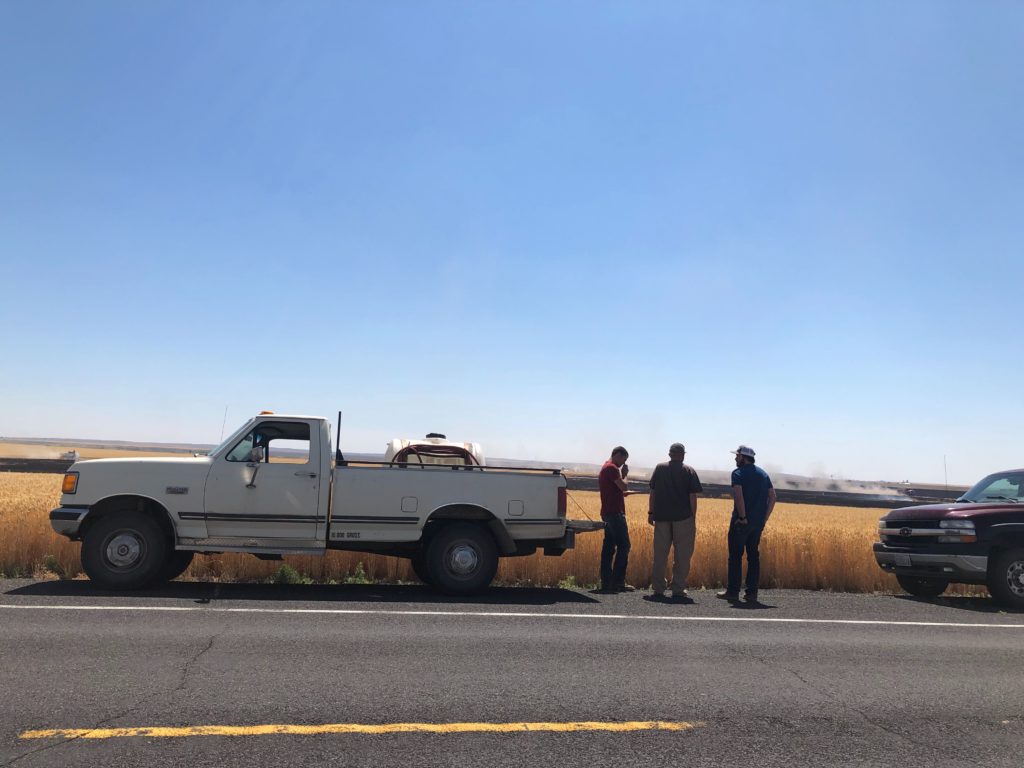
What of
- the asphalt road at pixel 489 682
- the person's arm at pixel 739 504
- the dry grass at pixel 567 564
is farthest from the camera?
the dry grass at pixel 567 564

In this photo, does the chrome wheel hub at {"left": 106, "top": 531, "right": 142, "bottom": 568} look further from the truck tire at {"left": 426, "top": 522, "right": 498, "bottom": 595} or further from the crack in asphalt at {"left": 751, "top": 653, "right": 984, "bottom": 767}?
the crack in asphalt at {"left": 751, "top": 653, "right": 984, "bottom": 767}

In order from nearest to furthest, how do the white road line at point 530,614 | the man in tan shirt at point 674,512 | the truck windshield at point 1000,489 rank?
the white road line at point 530,614 < the man in tan shirt at point 674,512 < the truck windshield at point 1000,489

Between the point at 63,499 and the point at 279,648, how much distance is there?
4642mm

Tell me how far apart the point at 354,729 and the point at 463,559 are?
5.48 m

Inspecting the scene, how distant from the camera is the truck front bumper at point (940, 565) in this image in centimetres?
1095

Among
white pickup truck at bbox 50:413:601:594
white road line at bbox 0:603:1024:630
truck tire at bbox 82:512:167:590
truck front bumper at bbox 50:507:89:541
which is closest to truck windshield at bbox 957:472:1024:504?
white road line at bbox 0:603:1024:630

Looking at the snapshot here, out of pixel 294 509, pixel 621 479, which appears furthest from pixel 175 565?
pixel 621 479

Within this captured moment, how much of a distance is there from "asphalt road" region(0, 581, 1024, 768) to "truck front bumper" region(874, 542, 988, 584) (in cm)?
164

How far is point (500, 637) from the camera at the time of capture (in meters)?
7.52

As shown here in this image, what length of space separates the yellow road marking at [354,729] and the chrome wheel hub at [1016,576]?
7.93 m

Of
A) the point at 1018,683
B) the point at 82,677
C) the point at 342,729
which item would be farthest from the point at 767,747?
the point at 82,677

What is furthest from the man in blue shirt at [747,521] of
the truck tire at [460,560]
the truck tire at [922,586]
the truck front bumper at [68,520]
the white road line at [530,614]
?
the truck front bumper at [68,520]

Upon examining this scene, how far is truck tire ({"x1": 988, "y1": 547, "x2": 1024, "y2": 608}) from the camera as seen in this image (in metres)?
10.8

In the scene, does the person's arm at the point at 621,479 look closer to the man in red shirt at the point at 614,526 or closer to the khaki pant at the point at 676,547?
the man in red shirt at the point at 614,526
